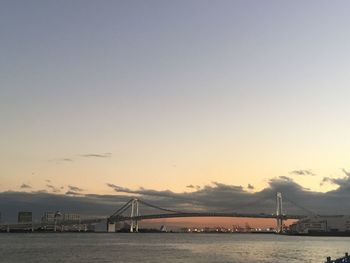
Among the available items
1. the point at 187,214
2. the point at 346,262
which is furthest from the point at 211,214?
the point at 346,262

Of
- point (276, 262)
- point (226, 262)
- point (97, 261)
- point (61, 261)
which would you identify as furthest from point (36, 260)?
point (276, 262)

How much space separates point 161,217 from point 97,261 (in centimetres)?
12886

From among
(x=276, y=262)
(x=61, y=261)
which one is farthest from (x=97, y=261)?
(x=276, y=262)

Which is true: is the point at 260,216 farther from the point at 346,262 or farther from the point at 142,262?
the point at 346,262

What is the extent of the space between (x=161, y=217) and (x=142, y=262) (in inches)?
5059

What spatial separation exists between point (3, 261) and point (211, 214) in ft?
426

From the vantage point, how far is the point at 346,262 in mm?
33562

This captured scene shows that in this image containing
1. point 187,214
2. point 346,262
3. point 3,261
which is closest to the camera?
point 346,262

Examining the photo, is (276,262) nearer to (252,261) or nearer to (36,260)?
(252,261)

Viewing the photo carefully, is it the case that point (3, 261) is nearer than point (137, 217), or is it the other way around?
point (3, 261)

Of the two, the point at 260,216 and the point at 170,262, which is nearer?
the point at 170,262

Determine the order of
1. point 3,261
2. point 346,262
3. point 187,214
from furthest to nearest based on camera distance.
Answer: point 187,214 < point 3,261 < point 346,262

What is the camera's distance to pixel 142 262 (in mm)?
60656

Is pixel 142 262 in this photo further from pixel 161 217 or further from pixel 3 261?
pixel 161 217
